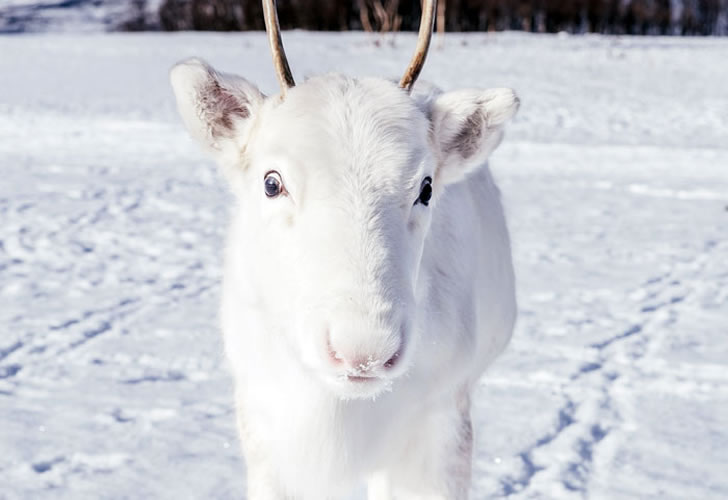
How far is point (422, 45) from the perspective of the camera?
91.0 inches

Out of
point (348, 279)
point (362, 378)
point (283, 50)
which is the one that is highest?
point (283, 50)

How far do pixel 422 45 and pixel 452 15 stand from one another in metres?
42.8

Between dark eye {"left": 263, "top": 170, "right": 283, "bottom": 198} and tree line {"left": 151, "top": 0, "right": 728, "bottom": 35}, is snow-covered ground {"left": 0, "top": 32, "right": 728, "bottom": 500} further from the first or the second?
tree line {"left": 151, "top": 0, "right": 728, "bottom": 35}

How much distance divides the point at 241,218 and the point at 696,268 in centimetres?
515

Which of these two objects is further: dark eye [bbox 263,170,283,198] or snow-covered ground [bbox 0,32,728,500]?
snow-covered ground [bbox 0,32,728,500]

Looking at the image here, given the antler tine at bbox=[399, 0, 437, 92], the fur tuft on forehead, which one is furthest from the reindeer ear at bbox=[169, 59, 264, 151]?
the antler tine at bbox=[399, 0, 437, 92]

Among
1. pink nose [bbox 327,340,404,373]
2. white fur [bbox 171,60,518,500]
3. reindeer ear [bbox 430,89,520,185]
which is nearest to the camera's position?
pink nose [bbox 327,340,404,373]

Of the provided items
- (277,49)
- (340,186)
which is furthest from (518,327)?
(340,186)

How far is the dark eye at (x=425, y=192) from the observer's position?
2156mm

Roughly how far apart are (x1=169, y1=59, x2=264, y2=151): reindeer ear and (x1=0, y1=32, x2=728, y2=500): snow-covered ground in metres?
1.54

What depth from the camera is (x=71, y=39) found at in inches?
1137

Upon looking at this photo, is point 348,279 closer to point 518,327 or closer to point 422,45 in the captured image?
point 422,45

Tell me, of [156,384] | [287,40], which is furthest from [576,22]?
[156,384]

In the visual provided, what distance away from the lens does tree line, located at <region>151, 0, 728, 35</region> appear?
4100cm
